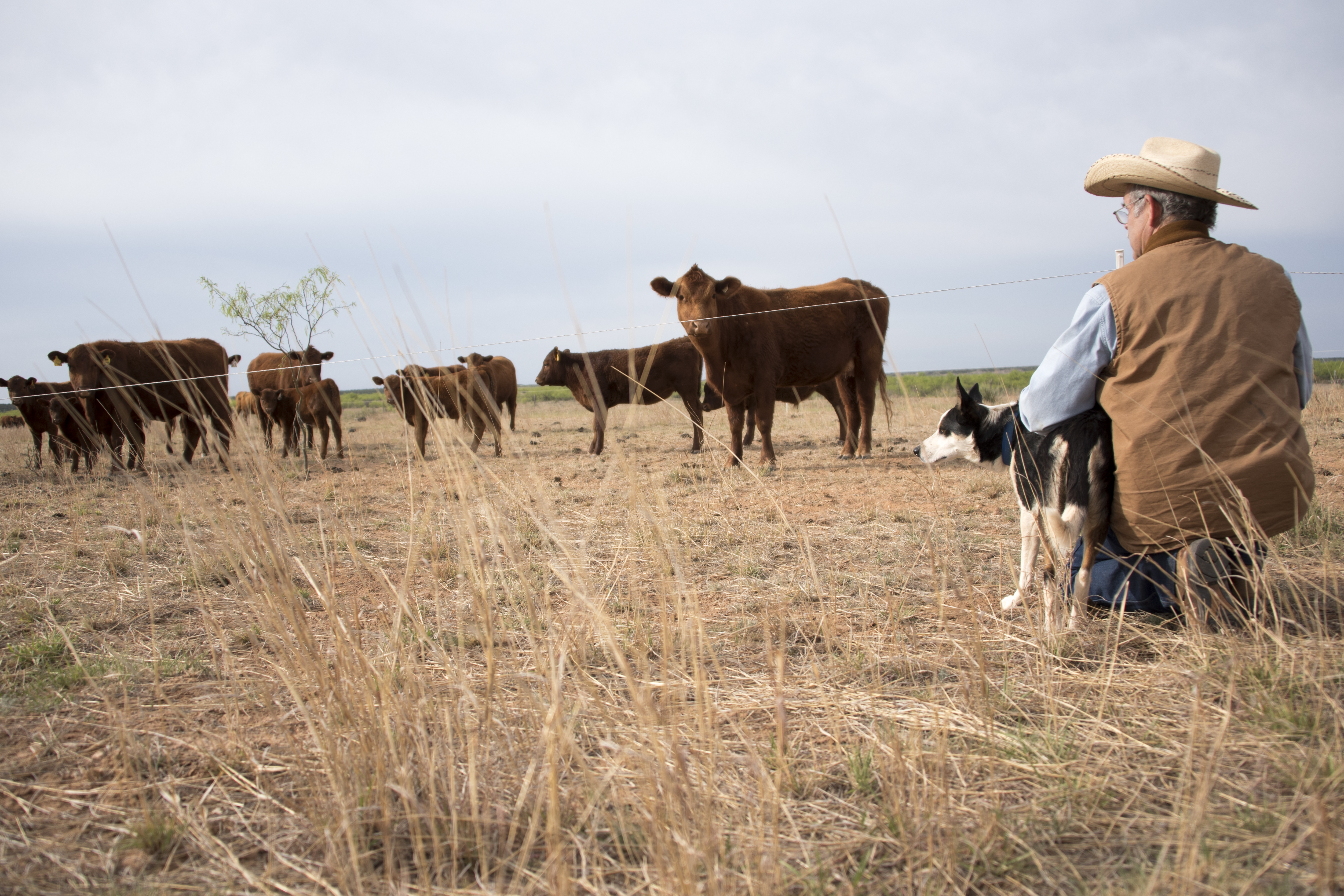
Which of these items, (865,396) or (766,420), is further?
(865,396)

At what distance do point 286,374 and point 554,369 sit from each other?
518 centimetres

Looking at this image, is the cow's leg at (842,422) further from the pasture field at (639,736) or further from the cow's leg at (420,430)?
the pasture field at (639,736)

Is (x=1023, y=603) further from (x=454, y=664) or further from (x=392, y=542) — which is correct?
(x=392, y=542)

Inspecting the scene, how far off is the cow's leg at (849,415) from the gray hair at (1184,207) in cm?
709

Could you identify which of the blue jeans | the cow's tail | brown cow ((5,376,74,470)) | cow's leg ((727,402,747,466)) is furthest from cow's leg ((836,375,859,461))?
brown cow ((5,376,74,470))

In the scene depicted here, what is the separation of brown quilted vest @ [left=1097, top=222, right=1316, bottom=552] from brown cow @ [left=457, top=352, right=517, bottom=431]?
11944 mm

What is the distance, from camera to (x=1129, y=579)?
9.46 ft

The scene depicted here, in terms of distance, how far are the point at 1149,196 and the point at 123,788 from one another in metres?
3.88

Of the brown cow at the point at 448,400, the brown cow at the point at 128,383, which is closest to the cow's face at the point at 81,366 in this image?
the brown cow at the point at 128,383

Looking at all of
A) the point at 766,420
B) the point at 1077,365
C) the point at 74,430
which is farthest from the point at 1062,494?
the point at 74,430

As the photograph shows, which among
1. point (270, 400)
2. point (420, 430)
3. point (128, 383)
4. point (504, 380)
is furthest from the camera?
point (504, 380)

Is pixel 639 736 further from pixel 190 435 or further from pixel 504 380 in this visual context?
pixel 504 380

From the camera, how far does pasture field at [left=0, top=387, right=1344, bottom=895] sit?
1590mm

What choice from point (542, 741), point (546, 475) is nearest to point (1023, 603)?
point (542, 741)
